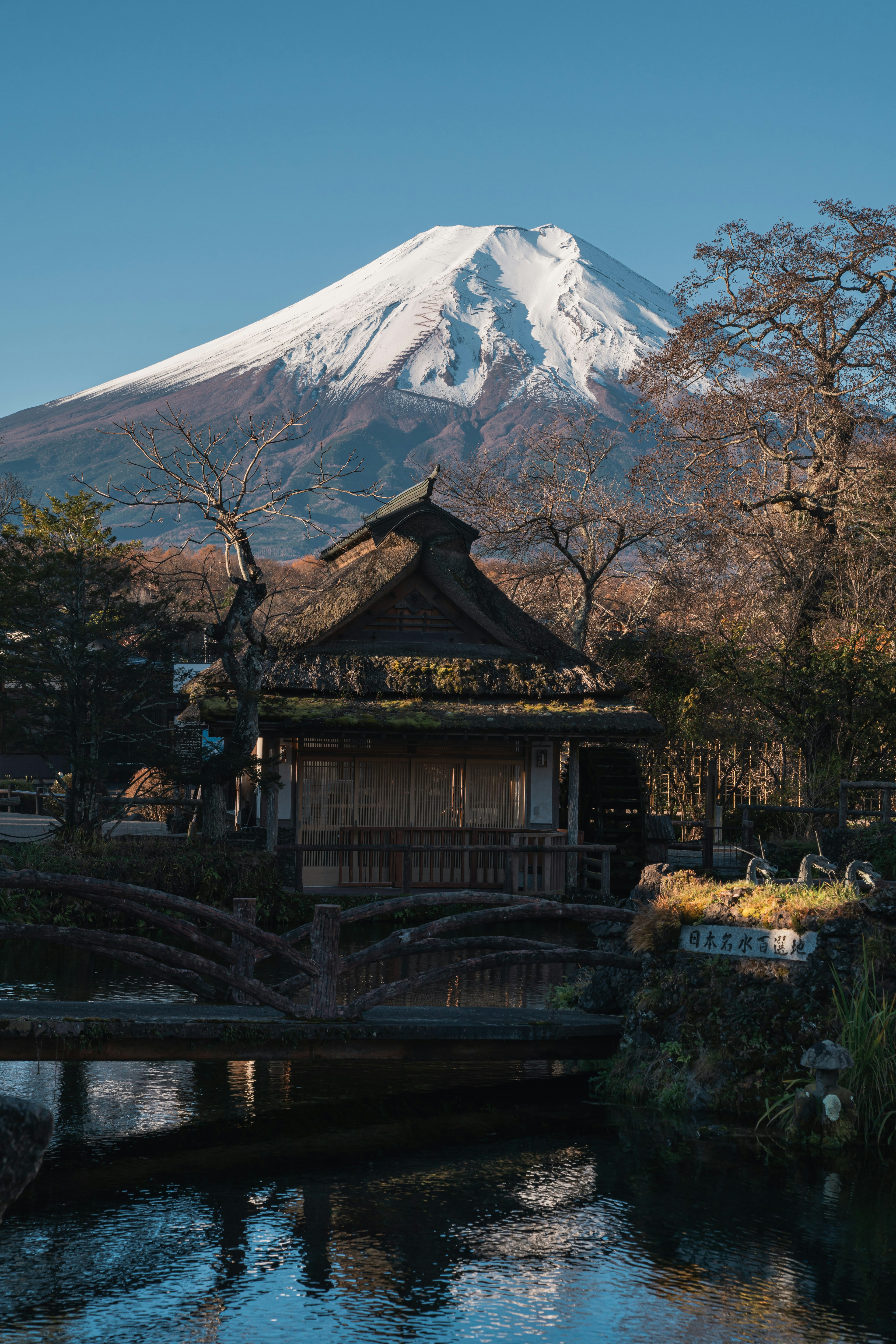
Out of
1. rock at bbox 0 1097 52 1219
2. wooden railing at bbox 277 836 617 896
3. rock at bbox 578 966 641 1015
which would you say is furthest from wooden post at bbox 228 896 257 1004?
wooden railing at bbox 277 836 617 896

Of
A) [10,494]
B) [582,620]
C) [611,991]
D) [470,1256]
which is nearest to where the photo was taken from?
[470,1256]

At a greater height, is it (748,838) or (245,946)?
(748,838)

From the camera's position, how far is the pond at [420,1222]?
582 cm

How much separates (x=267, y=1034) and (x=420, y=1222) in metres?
2.16

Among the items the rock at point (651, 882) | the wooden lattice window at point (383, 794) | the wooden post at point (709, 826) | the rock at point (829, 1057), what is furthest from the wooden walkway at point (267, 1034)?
the wooden lattice window at point (383, 794)

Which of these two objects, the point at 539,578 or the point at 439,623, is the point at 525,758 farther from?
the point at 539,578

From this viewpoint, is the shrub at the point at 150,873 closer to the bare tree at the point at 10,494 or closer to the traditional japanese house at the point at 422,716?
the traditional japanese house at the point at 422,716

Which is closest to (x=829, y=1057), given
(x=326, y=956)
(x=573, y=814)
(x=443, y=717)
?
(x=326, y=956)

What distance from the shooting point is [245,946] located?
8.98 meters

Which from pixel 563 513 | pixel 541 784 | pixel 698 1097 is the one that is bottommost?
pixel 698 1097

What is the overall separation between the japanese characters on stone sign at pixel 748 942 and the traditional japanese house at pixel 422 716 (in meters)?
9.79

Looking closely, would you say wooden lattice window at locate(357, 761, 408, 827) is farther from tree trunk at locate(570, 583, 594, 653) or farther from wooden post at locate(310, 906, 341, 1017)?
wooden post at locate(310, 906, 341, 1017)

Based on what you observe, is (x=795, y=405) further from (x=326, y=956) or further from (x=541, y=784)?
(x=326, y=956)

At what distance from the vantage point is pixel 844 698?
25391mm
